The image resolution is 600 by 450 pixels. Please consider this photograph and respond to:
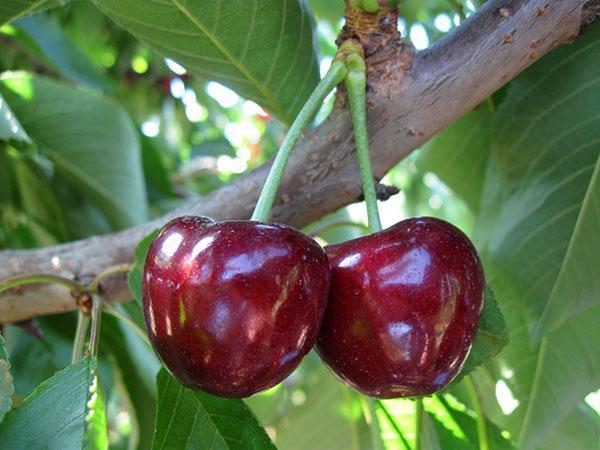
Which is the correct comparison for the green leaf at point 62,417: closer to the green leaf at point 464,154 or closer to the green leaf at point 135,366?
the green leaf at point 135,366

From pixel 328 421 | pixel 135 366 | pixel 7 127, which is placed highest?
pixel 7 127

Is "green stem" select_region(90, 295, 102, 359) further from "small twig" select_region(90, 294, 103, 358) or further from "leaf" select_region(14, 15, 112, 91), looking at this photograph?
"leaf" select_region(14, 15, 112, 91)

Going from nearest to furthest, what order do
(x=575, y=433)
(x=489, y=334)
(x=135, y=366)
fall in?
(x=489, y=334) < (x=575, y=433) < (x=135, y=366)

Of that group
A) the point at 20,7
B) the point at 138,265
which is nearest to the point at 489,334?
the point at 138,265

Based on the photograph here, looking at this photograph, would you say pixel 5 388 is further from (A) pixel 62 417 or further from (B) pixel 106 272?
(B) pixel 106 272

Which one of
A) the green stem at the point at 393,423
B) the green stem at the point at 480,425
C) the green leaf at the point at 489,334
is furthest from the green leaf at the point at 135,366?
the green leaf at the point at 489,334
